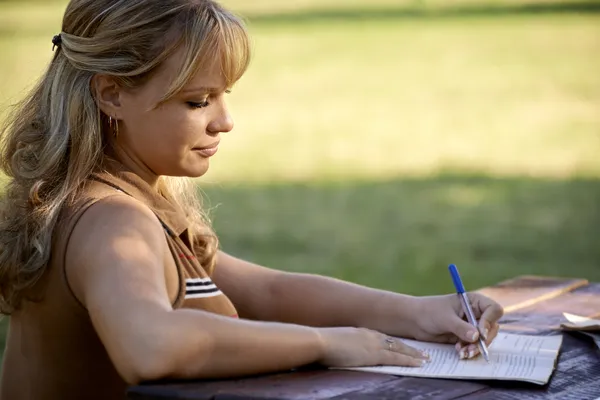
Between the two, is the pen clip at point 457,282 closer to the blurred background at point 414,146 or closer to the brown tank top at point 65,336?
the brown tank top at point 65,336

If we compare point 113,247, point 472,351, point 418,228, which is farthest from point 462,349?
point 418,228

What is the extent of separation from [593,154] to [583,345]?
26.8ft

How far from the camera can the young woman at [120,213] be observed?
2191 mm

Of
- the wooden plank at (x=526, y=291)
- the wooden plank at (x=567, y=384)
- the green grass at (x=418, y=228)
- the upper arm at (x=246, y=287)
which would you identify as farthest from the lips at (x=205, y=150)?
the green grass at (x=418, y=228)

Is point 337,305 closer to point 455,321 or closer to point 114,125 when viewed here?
point 455,321

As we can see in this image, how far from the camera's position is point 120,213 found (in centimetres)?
227

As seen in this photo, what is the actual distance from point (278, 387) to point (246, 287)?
2.62ft

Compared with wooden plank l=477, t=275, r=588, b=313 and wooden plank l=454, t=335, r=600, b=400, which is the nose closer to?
wooden plank l=454, t=335, r=600, b=400

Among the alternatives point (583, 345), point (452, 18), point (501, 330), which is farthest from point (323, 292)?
point (452, 18)

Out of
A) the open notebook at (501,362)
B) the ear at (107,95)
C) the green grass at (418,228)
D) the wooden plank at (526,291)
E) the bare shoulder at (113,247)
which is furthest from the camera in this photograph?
the green grass at (418,228)

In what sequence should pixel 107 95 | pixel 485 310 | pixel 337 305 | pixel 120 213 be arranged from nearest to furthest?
1. pixel 120 213
2. pixel 107 95
3. pixel 485 310
4. pixel 337 305

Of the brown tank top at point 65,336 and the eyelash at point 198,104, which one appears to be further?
the eyelash at point 198,104

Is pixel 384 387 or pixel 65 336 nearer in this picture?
pixel 384 387

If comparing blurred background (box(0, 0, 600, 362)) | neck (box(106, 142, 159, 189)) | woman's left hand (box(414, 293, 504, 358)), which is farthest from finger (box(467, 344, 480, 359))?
blurred background (box(0, 0, 600, 362))
